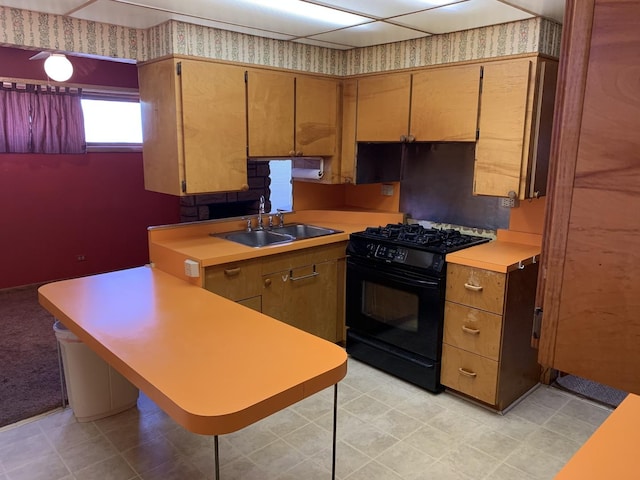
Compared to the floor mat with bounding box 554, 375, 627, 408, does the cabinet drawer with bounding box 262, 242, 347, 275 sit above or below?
above

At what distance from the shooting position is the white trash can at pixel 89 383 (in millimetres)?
2662

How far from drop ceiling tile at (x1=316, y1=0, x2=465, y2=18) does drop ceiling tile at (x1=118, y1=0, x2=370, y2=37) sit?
4.1 inches

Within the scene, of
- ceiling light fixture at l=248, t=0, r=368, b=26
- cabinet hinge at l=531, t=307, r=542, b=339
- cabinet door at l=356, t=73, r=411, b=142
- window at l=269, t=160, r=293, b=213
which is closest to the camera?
cabinet hinge at l=531, t=307, r=542, b=339

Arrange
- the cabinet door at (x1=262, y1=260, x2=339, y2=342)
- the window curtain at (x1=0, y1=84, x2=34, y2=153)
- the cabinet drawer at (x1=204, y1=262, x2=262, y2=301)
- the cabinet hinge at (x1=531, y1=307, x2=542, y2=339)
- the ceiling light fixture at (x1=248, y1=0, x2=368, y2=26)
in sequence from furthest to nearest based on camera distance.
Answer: the window curtain at (x1=0, y1=84, x2=34, y2=153), the cabinet door at (x1=262, y1=260, x2=339, y2=342), the cabinet drawer at (x1=204, y1=262, x2=262, y2=301), the ceiling light fixture at (x1=248, y1=0, x2=368, y2=26), the cabinet hinge at (x1=531, y1=307, x2=542, y2=339)

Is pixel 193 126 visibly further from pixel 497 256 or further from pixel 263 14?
pixel 497 256

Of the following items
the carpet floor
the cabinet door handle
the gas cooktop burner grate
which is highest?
the gas cooktop burner grate

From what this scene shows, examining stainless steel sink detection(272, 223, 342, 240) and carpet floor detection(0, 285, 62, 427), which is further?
stainless steel sink detection(272, 223, 342, 240)

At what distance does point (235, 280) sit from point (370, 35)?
6.13 feet

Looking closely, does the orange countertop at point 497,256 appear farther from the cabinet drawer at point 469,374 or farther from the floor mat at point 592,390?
the floor mat at point 592,390

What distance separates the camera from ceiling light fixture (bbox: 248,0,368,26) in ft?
8.24

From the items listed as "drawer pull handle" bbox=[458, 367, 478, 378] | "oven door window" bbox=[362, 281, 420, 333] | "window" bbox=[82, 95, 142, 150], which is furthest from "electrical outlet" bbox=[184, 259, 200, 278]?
"window" bbox=[82, 95, 142, 150]

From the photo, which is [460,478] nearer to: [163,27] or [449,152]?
[449,152]

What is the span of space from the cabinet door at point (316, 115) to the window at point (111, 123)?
2.42 m

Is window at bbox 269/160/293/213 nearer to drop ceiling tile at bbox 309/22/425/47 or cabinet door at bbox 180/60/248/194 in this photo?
cabinet door at bbox 180/60/248/194
